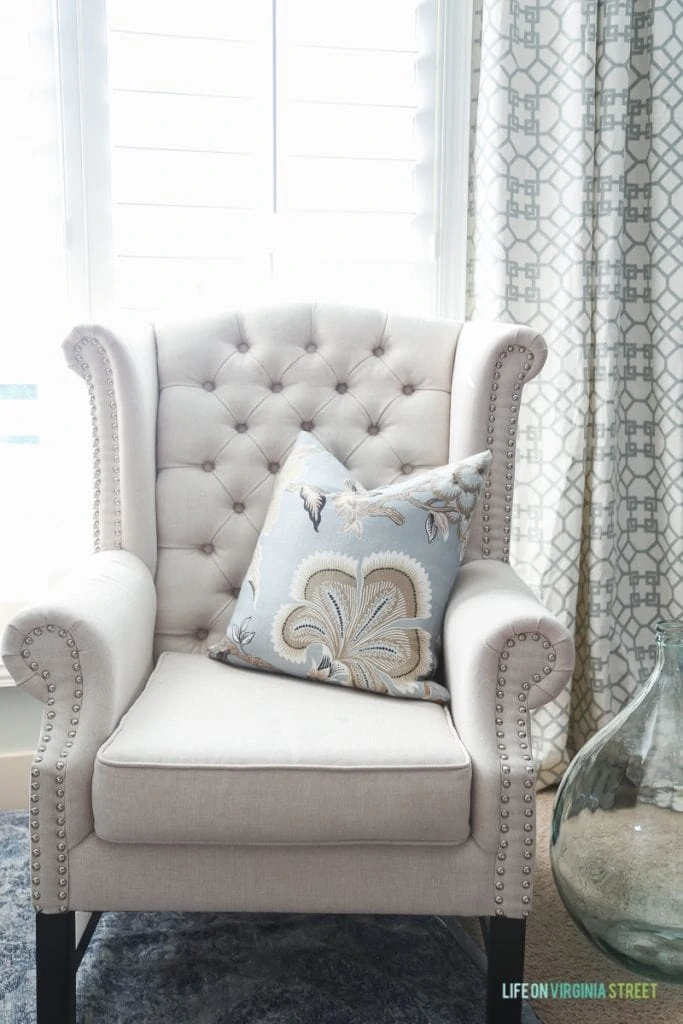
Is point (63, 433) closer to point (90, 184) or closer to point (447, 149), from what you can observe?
point (90, 184)

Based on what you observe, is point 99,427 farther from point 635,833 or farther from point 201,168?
point 635,833

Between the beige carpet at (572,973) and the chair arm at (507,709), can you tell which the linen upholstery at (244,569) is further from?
the beige carpet at (572,973)

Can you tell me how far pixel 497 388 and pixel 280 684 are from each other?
0.64 metres

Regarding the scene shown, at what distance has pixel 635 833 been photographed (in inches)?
52.0

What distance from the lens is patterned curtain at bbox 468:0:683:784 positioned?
2033 mm

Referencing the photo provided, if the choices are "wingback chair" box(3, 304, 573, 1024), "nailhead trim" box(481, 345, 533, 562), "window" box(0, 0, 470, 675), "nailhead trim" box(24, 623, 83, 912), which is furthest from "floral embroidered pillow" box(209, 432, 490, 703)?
"window" box(0, 0, 470, 675)

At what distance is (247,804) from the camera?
4.05 feet

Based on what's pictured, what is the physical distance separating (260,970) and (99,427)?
94 cm

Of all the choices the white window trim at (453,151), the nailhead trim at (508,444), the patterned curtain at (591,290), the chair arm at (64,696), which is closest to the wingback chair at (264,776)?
the chair arm at (64,696)

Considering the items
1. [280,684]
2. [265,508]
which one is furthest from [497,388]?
[280,684]

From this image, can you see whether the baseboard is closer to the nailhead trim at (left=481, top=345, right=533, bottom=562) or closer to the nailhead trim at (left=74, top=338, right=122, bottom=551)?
the nailhead trim at (left=74, top=338, right=122, bottom=551)

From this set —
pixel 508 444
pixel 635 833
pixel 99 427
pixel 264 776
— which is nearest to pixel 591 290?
pixel 508 444

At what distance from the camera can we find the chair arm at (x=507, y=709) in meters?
1.27

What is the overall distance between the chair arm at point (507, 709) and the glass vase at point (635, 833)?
0.45ft
